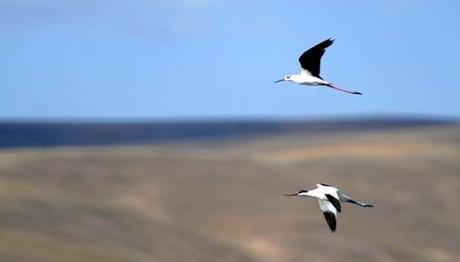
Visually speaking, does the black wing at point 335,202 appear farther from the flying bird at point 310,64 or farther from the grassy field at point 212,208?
the grassy field at point 212,208

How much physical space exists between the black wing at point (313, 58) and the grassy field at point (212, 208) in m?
64.3

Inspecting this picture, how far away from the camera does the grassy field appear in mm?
113562

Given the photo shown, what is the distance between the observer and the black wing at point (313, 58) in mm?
31391

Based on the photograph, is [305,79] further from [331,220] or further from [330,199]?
[331,220]

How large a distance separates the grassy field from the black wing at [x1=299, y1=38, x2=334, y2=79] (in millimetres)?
64306

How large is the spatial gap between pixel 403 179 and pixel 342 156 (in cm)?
2519

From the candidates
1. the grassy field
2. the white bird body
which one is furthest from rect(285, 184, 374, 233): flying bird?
the grassy field

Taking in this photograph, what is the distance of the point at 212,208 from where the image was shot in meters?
135

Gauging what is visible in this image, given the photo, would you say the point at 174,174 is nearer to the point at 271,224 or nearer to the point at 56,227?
the point at 271,224

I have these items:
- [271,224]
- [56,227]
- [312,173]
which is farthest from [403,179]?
[56,227]

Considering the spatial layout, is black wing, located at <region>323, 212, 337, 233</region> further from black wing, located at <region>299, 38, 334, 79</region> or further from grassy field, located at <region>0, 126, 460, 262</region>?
grassy field, located at <region>0, 126, 460, 262</region>

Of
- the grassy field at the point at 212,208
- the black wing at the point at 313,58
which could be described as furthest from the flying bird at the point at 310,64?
the grassy field at the point at 212,208

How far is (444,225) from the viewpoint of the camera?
136 metres

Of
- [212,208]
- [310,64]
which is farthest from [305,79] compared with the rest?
[212,208]
